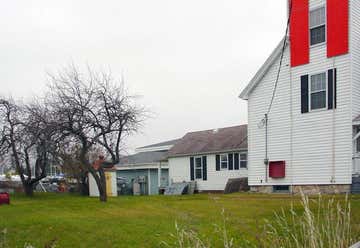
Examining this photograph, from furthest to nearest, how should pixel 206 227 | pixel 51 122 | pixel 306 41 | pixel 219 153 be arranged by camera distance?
1. pixel 219 153
2. pixel 306 41
3. pixel 51 122
4. pixel 206 227

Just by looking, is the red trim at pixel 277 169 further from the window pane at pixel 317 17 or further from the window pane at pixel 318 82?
the window pane at pixel 317 17

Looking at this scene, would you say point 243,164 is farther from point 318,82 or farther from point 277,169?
point 318,82

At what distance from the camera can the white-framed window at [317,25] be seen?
1581 cm

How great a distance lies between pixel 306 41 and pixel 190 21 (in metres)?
6.42

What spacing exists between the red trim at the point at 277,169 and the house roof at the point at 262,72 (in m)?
3.46

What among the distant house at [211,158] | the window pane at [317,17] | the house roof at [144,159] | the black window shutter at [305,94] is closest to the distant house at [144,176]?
the house roof at [144,159]

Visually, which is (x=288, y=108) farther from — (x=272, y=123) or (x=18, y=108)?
(x=18, y=108)

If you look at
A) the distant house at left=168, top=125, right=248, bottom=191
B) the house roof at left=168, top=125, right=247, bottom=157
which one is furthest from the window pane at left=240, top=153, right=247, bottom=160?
the house roof at left=168, top=125, right=247, bottom=157

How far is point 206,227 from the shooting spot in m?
7.88

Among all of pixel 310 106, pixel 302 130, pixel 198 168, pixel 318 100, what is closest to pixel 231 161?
pixel 198 168

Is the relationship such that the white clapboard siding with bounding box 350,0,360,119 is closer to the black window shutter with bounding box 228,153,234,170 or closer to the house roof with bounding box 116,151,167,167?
the black window shutter with bounding box 228,153,234,170

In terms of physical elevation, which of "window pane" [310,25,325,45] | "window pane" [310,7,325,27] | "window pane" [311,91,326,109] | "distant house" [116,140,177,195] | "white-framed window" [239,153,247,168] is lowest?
"distant house" [116,140,177,195]

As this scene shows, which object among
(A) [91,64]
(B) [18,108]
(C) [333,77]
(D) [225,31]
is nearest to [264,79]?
(C) [333,77]

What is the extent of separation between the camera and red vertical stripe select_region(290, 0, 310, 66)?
53.5ft
